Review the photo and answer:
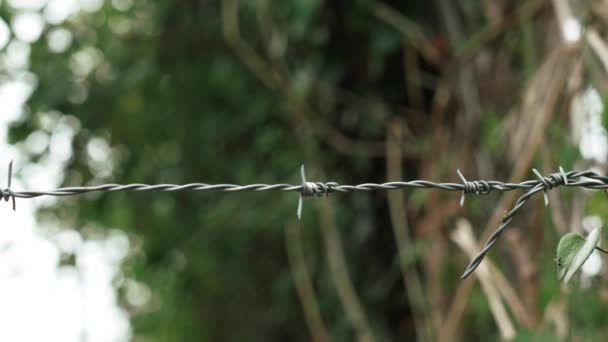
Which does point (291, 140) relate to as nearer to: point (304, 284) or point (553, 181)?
point (304, 284)

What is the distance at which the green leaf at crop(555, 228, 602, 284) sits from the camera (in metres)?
0.82

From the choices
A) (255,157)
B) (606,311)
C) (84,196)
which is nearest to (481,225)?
(606,311)

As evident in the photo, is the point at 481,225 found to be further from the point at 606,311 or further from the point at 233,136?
the point at 233,136

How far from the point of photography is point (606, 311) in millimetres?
1657

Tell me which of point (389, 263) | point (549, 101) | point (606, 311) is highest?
point (549, 101)

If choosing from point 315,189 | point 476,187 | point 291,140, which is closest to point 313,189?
point 315,189

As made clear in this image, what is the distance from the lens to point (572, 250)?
33.0 inches

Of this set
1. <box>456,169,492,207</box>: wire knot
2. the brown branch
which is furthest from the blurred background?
<box>456,169,492,207</box>: wire knot

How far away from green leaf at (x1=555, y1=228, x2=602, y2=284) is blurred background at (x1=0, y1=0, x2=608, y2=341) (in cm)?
115

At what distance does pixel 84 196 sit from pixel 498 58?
4.30 ft

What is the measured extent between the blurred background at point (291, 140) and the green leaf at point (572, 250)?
1.15 metres

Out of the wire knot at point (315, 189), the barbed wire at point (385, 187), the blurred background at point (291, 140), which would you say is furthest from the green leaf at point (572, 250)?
the blurred background at point (291, 140)

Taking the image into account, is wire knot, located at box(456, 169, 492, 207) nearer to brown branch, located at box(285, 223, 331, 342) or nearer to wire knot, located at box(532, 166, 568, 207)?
wire knot, located at box(532, 166, 568, 207)

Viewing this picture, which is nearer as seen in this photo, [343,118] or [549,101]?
[549,101]
